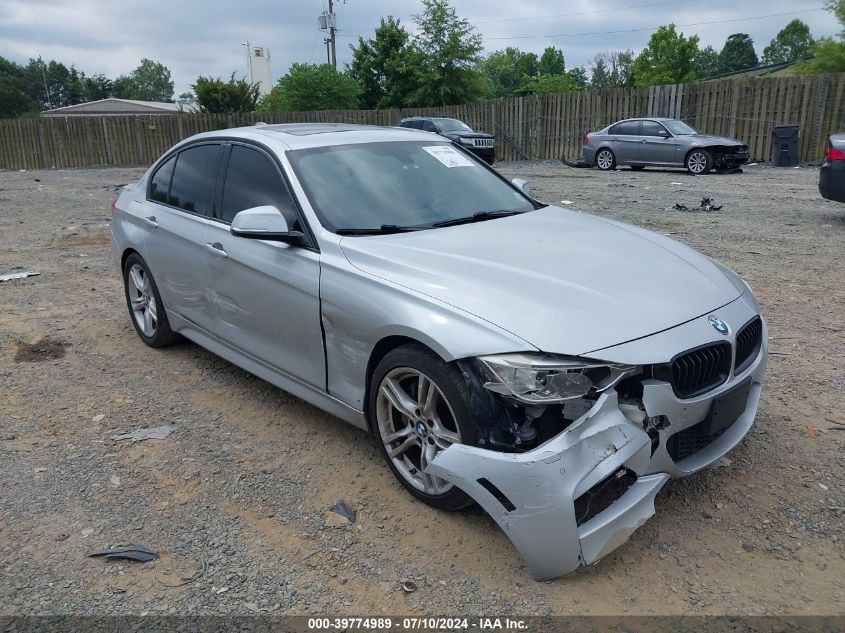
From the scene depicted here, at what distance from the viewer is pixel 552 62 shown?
105 m

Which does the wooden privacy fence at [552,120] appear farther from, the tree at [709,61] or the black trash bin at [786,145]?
the tree at [709,61]

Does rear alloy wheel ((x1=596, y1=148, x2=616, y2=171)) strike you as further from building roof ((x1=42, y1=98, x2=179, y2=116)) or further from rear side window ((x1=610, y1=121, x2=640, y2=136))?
building roof ((x1=42, y1=98, x2=179, y2=116))

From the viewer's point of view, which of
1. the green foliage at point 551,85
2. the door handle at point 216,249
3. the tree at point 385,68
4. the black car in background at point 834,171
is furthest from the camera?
the green foliage at point 551,85

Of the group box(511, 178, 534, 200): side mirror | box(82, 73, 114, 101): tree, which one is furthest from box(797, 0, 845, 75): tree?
box(82, 73, 114, 101): tree

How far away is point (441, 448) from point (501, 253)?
0.97 m

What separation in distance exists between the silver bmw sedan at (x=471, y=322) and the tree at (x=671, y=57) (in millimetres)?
61270

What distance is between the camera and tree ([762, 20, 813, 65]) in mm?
103000

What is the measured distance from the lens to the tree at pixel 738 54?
353 ft

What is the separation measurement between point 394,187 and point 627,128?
1610cm

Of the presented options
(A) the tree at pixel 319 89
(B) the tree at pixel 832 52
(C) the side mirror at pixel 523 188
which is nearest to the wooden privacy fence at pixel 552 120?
(A) the tree at pixel 319 89

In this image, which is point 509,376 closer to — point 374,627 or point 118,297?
point 374,627

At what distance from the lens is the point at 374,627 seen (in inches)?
94.6

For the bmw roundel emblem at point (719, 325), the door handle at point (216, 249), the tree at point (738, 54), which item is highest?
the tree at point (738, 54)

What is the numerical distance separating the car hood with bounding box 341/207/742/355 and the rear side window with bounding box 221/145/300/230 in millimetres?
583
